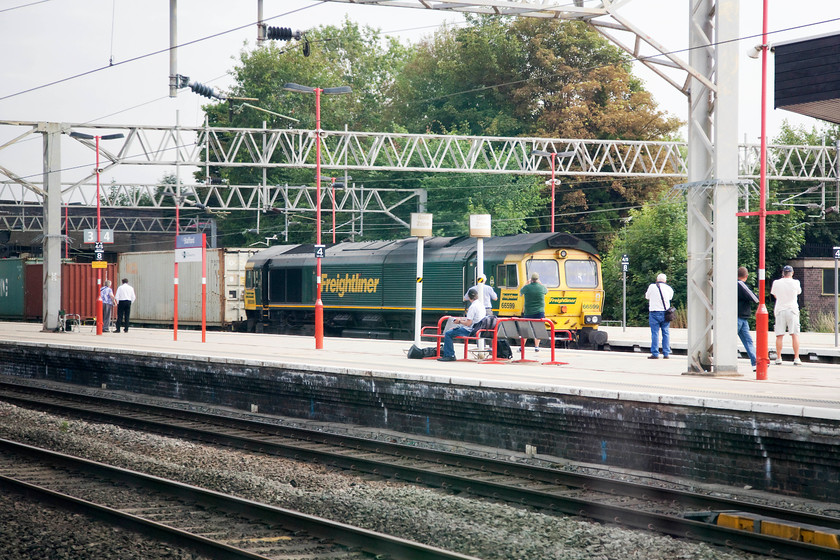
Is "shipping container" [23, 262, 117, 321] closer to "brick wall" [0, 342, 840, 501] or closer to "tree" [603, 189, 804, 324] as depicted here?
"brick wall" [0, 342, 840, 501]

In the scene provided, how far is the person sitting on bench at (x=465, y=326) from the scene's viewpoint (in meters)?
17.8

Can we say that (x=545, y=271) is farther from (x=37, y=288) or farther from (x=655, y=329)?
(x=37, y=288)

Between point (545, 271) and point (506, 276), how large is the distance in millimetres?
1076

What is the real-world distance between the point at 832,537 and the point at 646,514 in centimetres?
165

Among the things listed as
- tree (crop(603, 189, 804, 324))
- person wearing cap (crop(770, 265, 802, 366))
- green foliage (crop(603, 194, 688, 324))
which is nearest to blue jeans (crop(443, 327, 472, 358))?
person wearing cap (crop(770, 265, 802, 366))

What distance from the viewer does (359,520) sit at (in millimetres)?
8906

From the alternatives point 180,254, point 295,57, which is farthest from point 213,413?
point 295,57

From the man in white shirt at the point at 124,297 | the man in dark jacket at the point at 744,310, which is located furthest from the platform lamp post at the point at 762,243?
the man in white shirt at the point at 124,297

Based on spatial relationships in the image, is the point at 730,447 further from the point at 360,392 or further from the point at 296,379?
the point at 296,379

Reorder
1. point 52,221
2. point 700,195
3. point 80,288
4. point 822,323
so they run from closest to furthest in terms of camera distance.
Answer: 1. point 700,195
2. point 52,221
3. point 822,323
4. point 80,288

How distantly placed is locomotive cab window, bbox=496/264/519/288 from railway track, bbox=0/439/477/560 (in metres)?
15.1

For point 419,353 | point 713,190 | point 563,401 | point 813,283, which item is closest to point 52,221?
point 419,353

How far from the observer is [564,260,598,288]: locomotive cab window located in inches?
1017

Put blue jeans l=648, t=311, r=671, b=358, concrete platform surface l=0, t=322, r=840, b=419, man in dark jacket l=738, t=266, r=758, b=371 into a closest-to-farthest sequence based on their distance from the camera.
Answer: concrete platform surface l=0, t=322, r=840, b=419 → man in dark jacket l=738, t=266, r=758, b=371 → blue jeans l=648, t=311, r=671, b=358
